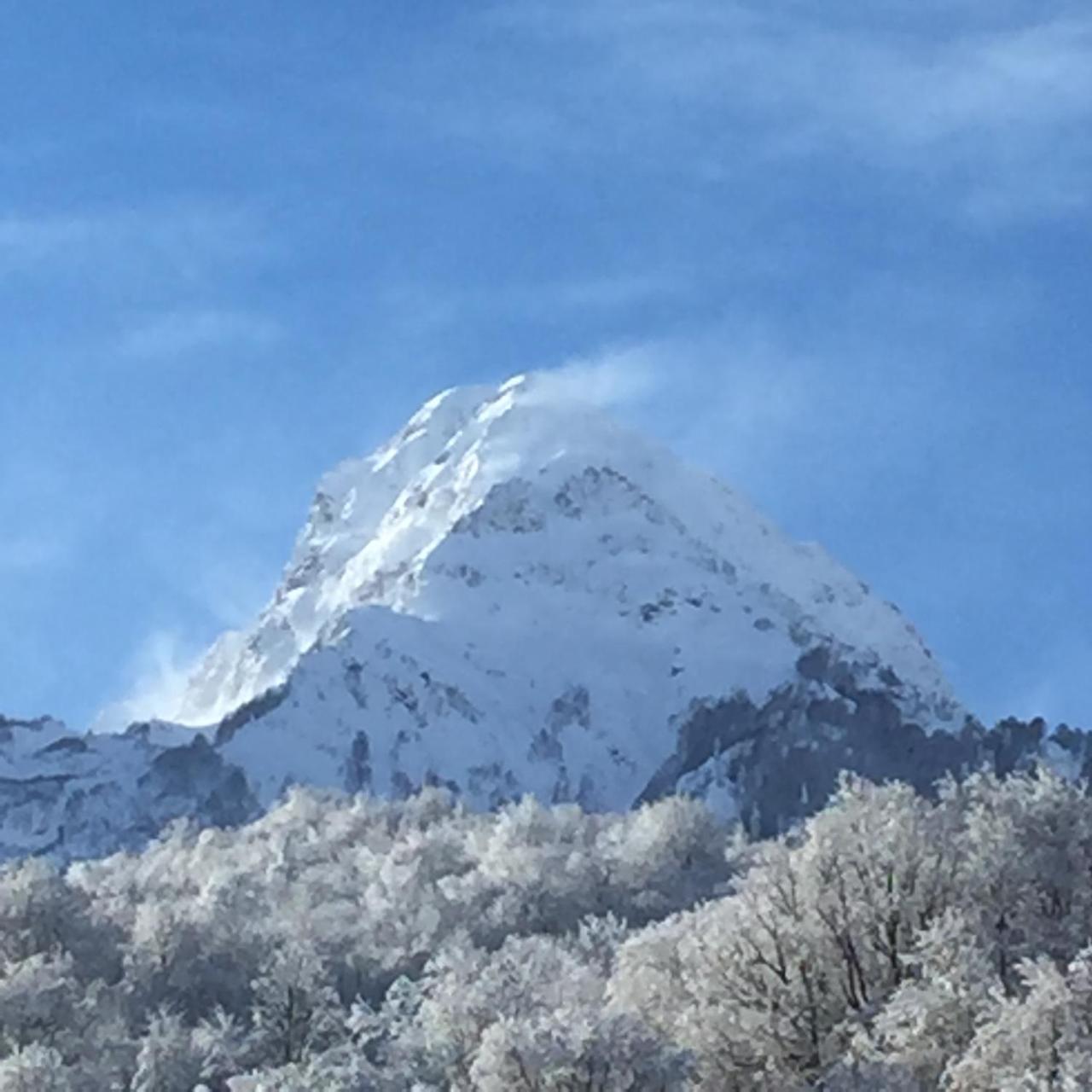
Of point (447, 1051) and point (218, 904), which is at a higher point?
point (218, 904)

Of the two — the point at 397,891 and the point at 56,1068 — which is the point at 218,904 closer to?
the point at 397,891

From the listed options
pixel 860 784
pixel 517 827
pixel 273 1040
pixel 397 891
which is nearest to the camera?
pixel 860 784

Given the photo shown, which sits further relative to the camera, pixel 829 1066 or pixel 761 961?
pixel 761 961

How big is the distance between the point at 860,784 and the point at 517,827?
85.6 meters

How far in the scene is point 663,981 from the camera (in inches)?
2404

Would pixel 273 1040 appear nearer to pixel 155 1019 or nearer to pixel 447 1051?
pixel 155 1019

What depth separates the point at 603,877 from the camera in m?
132

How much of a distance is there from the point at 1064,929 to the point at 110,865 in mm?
126278

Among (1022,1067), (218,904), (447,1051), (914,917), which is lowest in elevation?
(1022,1067)

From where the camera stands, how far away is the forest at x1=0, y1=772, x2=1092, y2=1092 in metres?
50.6

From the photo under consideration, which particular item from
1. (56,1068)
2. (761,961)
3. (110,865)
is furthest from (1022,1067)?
(110,865)

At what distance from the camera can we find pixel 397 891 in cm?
13538

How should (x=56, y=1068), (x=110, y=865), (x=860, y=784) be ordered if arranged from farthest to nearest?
(x=110, y=865)
(x=56, y=1068)
(x=860, y=784)

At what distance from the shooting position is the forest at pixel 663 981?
166 feet
